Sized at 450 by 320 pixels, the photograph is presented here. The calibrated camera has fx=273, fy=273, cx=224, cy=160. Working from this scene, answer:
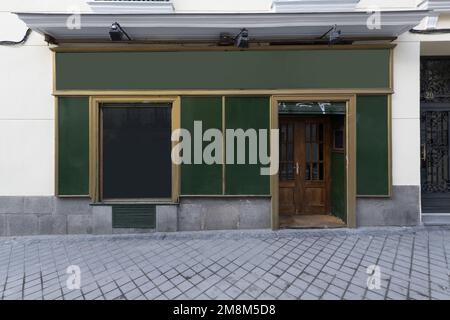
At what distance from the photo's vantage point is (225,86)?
5.51m

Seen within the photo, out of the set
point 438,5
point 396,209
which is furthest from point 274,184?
point 438,5

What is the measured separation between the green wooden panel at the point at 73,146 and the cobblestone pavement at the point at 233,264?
1040 mm

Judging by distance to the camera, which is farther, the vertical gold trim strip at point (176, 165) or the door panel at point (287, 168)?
the door panel at point (287, 168)

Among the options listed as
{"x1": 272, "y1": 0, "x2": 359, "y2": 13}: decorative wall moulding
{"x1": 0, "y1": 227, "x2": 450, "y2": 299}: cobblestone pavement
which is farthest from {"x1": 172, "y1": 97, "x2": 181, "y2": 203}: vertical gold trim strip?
{"x1": 272, "y1": 0, "x2": 359, "y2": 13}: decorative wall moulding

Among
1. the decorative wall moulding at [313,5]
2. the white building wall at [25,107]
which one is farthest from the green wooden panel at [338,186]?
the white building wall at [25,107]

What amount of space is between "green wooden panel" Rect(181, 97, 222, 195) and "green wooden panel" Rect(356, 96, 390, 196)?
9.42ft

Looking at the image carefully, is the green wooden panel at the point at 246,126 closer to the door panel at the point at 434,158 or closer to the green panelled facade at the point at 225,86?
the green panelled facade at the point at 225,86

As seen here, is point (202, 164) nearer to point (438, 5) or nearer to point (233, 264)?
point (233, 264)

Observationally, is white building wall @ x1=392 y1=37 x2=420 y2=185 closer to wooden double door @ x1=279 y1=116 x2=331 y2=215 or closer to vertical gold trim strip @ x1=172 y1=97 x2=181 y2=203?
wooden double door @ x1=279 y1=116 x2=331 y2=215

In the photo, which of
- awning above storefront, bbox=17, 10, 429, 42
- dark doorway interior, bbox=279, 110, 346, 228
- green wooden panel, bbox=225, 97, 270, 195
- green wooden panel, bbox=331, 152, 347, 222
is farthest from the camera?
dark doorway interior, bbox=279, 110, 346, 228

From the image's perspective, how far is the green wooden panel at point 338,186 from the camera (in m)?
5.86

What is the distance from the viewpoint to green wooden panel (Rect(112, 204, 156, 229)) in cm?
552

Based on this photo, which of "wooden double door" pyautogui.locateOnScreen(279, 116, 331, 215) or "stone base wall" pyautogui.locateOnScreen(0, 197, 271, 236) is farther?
"wooden double door" pyautogui.locateOnScreen(279, 116, 331, 215)
